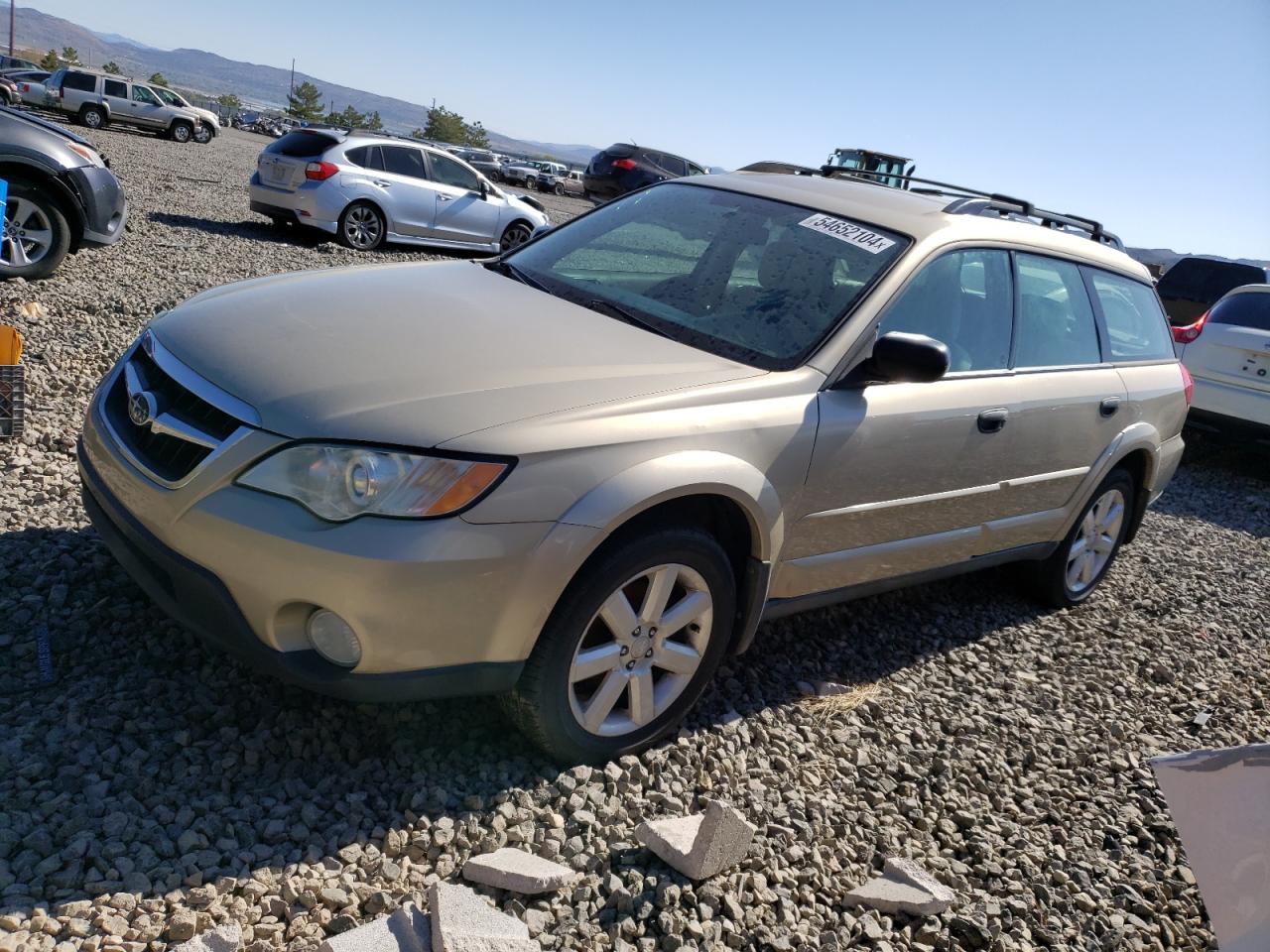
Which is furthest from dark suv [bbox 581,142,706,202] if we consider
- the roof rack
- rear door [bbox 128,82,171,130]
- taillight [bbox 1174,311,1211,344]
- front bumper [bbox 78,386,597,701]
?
front bumper [bbox 78,386,597,701]

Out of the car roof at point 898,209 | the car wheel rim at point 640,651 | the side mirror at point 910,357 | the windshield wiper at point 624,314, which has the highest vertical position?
the car roof at point 898,209

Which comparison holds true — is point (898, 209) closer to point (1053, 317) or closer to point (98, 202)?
point (1053, 317)

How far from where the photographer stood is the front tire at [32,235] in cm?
761

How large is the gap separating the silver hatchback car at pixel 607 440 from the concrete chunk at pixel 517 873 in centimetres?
38

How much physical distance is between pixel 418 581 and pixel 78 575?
1.80 meters

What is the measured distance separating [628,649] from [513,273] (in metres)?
1.76

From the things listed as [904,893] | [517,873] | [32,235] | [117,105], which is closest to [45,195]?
[32,235]

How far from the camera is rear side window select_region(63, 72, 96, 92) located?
30.1 m

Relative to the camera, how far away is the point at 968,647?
464 cm

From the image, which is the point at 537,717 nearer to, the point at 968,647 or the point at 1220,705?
the point at 968,647

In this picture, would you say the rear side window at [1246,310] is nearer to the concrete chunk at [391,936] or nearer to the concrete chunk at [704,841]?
the concrete chunk at [704,841]

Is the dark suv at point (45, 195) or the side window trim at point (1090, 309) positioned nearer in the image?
the side window trim at point (1090, 309)

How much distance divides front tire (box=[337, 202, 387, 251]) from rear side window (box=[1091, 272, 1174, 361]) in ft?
34.1

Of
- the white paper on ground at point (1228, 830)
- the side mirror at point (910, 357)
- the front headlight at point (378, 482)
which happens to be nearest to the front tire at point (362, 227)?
the side mirror at point (910, 357)
